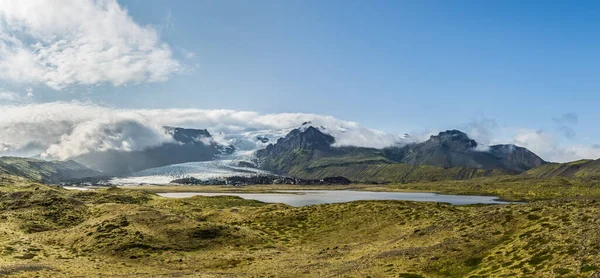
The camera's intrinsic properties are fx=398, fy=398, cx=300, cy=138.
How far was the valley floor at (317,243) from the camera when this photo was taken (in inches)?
1592

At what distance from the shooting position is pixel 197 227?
7212 centimetres

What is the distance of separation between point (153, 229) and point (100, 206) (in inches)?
1638

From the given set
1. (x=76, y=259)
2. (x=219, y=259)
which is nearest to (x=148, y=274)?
(x=219, y=259)

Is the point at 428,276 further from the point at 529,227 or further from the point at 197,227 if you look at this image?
the point at 197,227

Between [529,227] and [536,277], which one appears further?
[529,227]

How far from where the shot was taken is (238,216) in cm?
9556

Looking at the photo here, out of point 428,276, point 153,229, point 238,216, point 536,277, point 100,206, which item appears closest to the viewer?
point 536,277

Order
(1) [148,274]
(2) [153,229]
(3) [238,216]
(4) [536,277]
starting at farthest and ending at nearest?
(3) [238,216] < (2) [153,229] < (1) [148,274] < (4) [536,277]

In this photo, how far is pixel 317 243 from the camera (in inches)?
2810

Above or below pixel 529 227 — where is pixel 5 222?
below

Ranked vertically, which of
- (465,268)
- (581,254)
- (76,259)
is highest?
(581,254)

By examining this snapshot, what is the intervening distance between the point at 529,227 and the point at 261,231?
4812 cm

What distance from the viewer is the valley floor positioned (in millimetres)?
40438

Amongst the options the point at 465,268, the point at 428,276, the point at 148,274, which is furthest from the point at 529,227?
the point at 148,274
